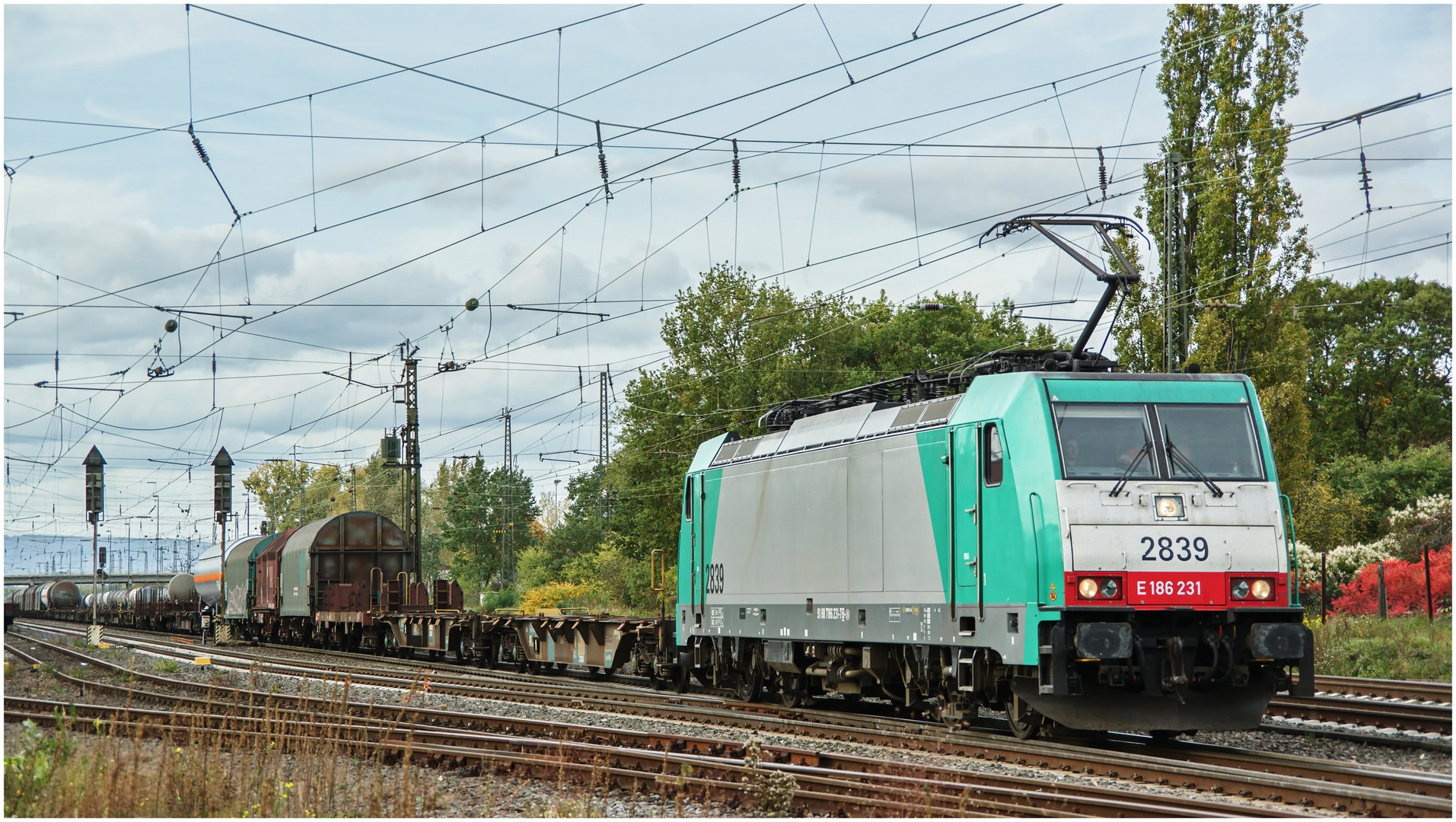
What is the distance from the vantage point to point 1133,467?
12.8 meters

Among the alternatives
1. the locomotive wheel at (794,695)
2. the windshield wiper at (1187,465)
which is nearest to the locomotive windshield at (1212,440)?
the windshield wiper at (1187,465)

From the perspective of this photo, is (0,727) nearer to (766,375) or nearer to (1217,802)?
(1217,802)

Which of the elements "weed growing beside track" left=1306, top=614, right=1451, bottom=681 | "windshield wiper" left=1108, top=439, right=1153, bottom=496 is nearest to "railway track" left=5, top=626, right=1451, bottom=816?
"windshield wiper" left=1108, top=439, right=1153, bottom=496

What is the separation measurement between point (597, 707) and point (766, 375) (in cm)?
3602

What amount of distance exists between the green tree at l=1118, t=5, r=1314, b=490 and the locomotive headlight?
16384mm

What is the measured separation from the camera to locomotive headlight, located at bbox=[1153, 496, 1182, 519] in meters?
12.6

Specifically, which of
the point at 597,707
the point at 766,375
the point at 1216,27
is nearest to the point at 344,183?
the point at 597,707

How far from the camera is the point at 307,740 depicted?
11422 millimetres

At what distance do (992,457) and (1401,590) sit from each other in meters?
21.3

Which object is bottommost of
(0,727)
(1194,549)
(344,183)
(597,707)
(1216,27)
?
(597,707)

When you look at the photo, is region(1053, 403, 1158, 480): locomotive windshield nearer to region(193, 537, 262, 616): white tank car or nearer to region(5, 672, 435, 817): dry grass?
region(5, 672, 435, 817): dry grass

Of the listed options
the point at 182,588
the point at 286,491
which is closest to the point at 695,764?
the point at 182,588

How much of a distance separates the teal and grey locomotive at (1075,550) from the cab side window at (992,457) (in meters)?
0.02

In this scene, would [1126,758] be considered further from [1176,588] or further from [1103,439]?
[1103,439]
